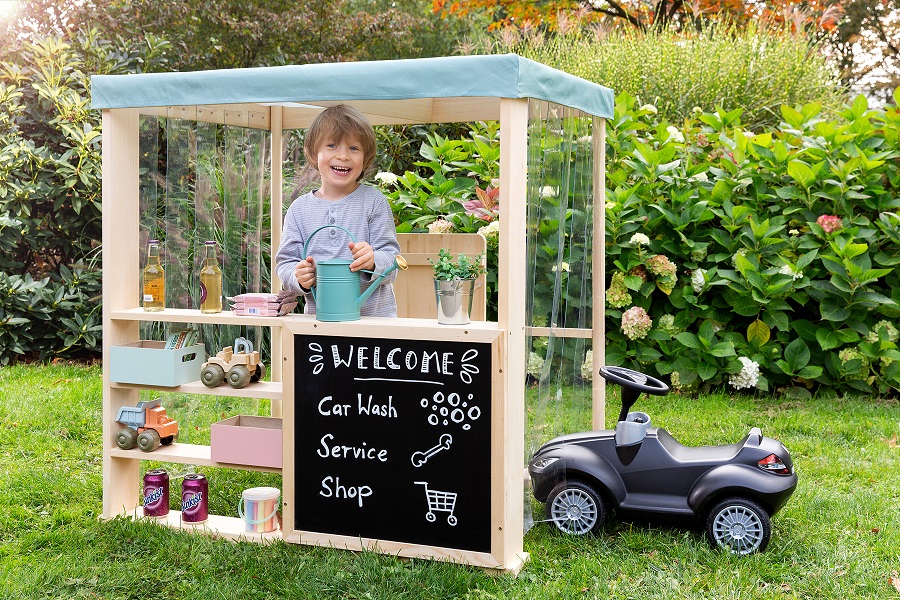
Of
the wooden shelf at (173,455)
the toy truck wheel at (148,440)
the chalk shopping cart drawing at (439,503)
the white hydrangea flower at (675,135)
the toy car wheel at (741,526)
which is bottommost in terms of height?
the toy car wheel at (741,526)

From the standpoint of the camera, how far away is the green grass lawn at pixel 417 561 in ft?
10.1

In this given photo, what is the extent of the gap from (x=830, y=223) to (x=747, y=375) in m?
1.10

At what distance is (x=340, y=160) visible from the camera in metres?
3.67

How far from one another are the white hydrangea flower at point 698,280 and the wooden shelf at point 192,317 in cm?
316

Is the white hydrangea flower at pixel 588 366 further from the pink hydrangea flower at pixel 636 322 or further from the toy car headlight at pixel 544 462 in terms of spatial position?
the pink hydrangea flower at pixel 636 322

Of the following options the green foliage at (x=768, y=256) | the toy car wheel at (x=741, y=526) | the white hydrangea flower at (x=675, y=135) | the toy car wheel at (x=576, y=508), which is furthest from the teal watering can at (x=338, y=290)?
the white hydrangea flower at (x=675, y=135)

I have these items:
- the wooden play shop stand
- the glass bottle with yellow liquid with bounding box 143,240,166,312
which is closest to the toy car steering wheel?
the wooden play shop stand

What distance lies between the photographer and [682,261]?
6.08 metres

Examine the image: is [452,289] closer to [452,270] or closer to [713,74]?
[452,270]

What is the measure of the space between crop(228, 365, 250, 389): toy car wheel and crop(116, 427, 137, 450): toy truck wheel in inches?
19.6

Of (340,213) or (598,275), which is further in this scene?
(598,275)

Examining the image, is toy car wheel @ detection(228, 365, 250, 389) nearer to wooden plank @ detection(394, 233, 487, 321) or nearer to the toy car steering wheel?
wooden plank @ detection(394, 233, 487, 321)

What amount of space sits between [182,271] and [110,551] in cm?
133

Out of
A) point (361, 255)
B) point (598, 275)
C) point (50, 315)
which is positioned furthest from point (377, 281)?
point (50, 315)
